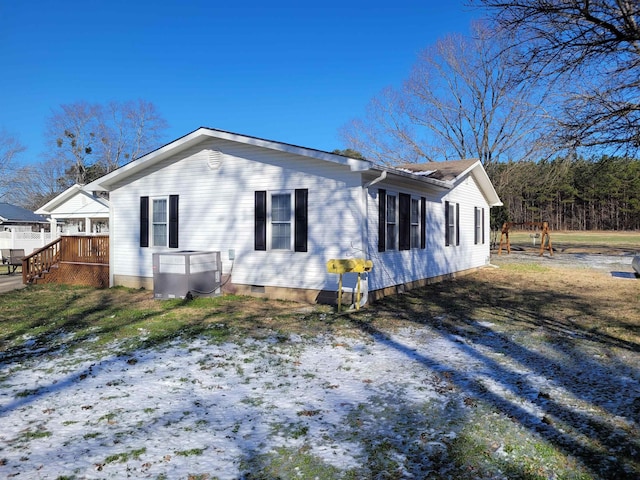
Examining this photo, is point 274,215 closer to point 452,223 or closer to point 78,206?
point 452,223

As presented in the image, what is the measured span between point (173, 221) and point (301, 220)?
12.8ft

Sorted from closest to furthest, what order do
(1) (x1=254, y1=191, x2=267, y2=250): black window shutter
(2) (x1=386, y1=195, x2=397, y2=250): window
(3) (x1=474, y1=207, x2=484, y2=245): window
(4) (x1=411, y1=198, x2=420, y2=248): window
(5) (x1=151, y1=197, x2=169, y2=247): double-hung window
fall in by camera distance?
(1) (x1=254, y1=191, x2=267, y2=250): black window shutter → (2) (x1=386, y1=195, x2=397, y2=250): window → (4) (x1=411, y1=198, x2=420, y2=248): window → (5) (x1=151, y1=197, x2=169, y2=247): double-hung window → (3) (x1=474, y1=207, x2=484, y2=245): window

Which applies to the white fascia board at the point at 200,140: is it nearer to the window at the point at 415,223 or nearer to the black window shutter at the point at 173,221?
the black window shutter at the point at 173,221

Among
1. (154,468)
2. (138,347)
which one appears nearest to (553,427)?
(154,468)

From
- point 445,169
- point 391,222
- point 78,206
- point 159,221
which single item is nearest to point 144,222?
point 159,221

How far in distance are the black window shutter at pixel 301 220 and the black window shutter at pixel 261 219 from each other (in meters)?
0.82

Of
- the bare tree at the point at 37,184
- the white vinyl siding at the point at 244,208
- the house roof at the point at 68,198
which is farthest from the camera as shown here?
the bare tree at the point at 37,184

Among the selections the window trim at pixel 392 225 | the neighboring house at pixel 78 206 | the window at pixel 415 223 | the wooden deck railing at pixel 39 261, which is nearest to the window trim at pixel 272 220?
the window trim at pixel 392 225

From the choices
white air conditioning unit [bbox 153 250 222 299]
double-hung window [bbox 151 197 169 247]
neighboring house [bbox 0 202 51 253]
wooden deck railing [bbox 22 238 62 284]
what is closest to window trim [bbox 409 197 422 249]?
white air conditioning unit [bbox 153 250 222 299]

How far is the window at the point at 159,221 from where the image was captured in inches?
478

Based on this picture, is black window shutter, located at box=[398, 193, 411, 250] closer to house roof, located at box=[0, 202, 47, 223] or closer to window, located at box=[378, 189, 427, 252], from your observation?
window, located at box=[378, 189, 427, 252]

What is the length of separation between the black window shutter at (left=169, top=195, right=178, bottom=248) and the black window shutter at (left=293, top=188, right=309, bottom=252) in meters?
3.64

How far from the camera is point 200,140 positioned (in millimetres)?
11438

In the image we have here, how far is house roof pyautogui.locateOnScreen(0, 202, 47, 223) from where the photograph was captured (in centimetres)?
2983
